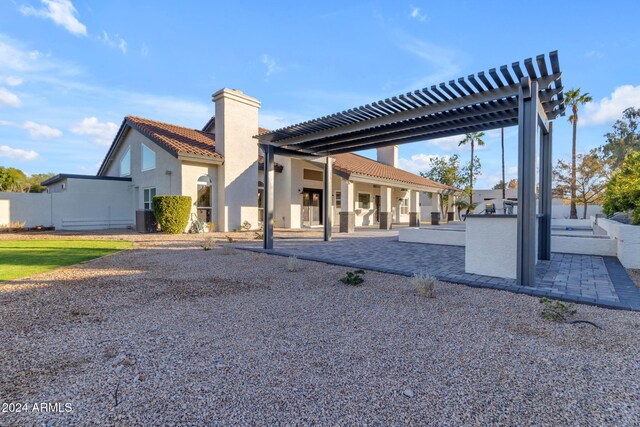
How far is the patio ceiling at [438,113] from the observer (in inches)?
213

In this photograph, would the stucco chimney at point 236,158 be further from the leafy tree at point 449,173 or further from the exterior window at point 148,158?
the leafy tree at point 449,173

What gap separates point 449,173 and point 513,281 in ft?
90.3

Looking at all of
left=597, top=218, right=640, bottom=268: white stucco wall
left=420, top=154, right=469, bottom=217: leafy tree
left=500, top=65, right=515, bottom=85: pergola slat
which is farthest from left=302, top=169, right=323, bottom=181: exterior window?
left=420, top=154, right=469, bottom=217: leafy tree

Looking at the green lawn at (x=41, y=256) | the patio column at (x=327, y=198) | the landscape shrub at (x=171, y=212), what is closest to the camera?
the green lawn at (x=41, y=256)

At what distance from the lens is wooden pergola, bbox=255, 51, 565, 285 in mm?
5383

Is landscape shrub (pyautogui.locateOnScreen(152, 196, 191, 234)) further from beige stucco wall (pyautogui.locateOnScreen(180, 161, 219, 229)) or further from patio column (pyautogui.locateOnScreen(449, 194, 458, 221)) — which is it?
patio column (pyautogui.locateOnScreen(449, 194, 458, 221))

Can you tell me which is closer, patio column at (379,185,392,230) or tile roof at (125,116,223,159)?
tile roof at (125,116,223,159)

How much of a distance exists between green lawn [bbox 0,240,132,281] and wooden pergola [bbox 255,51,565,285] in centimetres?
530

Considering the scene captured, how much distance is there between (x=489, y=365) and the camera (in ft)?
9.28

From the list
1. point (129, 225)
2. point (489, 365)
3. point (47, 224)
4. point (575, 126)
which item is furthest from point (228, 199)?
point (575, 126)

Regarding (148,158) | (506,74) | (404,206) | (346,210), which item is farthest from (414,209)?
(506,74)

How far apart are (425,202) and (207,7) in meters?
31.2

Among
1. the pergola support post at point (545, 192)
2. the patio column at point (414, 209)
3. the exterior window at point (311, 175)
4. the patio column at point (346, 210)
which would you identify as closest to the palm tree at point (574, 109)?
the patio column at point (414, 209)

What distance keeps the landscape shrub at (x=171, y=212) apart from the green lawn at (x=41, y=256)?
2.43 metres
